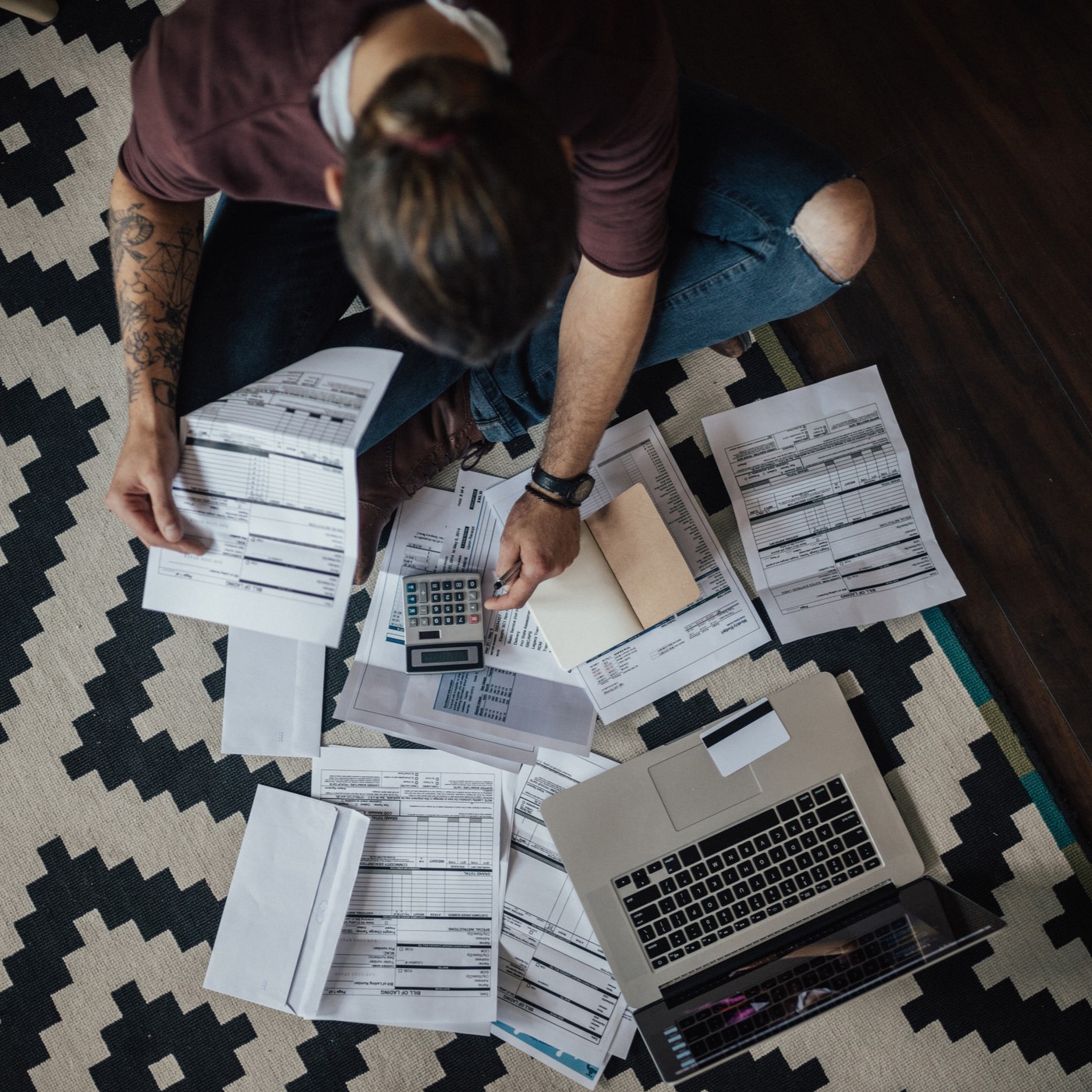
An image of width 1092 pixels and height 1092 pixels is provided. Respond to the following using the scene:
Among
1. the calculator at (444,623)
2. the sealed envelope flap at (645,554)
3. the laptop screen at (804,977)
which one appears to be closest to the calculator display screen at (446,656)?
the calculator at (444,623)

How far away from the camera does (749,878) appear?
0.97 metres

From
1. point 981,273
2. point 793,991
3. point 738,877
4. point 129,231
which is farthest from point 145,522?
point 981,273

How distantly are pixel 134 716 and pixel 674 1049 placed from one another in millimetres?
761

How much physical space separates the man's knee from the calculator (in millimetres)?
522

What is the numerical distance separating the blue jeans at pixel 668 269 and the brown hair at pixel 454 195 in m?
0.41

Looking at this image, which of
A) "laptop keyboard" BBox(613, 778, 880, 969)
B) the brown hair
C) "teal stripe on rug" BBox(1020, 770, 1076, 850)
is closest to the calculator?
"laptop keyboard" BBox(613, 778, 880, 969)

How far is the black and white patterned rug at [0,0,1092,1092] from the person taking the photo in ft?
3.30

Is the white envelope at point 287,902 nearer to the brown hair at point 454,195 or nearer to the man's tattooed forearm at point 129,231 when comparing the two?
the man's tattooed forearm at point 129,231

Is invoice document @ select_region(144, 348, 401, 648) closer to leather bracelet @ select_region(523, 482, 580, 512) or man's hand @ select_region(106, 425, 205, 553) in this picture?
man's hand @ select_region(106, 425, 205, 553)

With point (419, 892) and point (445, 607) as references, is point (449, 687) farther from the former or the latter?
point (419, 892)

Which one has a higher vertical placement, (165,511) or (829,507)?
(165,511)

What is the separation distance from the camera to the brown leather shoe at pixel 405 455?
0.99 metres

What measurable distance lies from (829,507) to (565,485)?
0.35 m

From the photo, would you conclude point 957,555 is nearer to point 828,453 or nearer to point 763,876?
point 828,453
